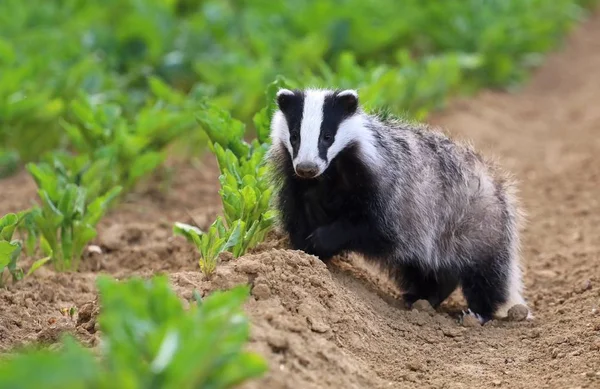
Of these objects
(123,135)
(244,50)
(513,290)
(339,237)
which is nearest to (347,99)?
(339,237)

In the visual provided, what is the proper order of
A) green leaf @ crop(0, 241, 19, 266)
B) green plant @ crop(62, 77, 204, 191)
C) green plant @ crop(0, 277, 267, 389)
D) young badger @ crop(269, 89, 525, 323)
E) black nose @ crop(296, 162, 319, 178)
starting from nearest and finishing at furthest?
green plant @ crop(0, 277, 267, 389), green leaf @ crop(0, 241, 19, 266), black nose @ crop(296, 162, 319, 178), young badger @ crop(269, 89, 525, 323), green plant @ crop(62, 77, 204, 191)

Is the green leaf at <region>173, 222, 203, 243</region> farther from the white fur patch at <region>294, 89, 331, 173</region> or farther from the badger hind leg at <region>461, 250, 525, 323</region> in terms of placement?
the badger hind leg at <region>461, 250, 525, 323</region>

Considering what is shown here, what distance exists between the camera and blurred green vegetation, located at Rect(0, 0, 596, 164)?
8.58 metres

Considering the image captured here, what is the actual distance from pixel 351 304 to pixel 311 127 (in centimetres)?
90

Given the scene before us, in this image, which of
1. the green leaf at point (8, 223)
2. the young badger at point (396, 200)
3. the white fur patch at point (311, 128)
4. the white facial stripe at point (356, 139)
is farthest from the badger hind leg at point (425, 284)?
the green leaf at point (8, 223)

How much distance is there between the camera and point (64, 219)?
6145 mm

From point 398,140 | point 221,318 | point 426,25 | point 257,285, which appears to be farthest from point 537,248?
point 426,25

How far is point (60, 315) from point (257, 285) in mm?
1351

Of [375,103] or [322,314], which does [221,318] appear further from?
[375,103]

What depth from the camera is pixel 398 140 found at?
5.79 metres

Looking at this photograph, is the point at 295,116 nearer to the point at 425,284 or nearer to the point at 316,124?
the point at 316,124

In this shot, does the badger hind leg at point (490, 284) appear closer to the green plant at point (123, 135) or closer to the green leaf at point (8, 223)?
the green plant at point (123, 135)

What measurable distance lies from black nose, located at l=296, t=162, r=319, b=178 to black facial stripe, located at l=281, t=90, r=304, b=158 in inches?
7.7

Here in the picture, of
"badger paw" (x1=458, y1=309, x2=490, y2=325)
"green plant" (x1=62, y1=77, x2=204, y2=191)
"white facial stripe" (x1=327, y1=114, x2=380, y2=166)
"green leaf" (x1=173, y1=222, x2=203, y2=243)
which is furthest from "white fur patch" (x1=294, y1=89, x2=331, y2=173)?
"green plant" (x1=62, y1=77, x2=204, y2=191)
